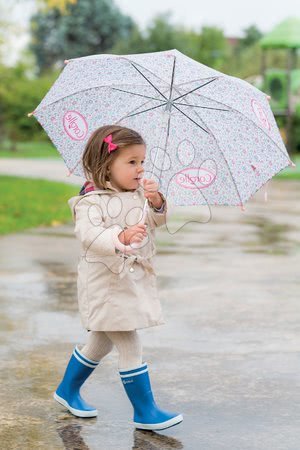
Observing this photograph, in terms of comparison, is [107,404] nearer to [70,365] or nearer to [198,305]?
[70,365]

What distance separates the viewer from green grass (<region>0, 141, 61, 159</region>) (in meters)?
35.5

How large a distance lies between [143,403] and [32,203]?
10936mm

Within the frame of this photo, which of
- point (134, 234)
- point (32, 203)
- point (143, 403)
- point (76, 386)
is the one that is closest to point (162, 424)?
point (143, 403)

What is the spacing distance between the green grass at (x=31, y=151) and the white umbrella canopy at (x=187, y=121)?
2716cm

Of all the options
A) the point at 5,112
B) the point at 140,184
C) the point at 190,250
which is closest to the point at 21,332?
the point at 140,184

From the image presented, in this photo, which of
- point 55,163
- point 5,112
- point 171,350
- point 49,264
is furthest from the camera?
point 5,112

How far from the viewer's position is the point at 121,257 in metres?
4.21

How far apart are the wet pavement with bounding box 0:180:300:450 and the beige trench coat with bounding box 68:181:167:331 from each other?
52 centimetres

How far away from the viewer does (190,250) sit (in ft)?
32.9

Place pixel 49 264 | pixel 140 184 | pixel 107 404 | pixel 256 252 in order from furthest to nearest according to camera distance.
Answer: pixel 256 252, pixel 49 264, pixel 107 404, pixel 140 184

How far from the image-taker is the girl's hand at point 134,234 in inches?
159

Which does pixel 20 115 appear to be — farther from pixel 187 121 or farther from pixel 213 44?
pixel 187 121

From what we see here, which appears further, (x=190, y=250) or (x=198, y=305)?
(x=190, y=250)

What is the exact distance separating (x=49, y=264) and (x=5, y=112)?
3299 centimetres
